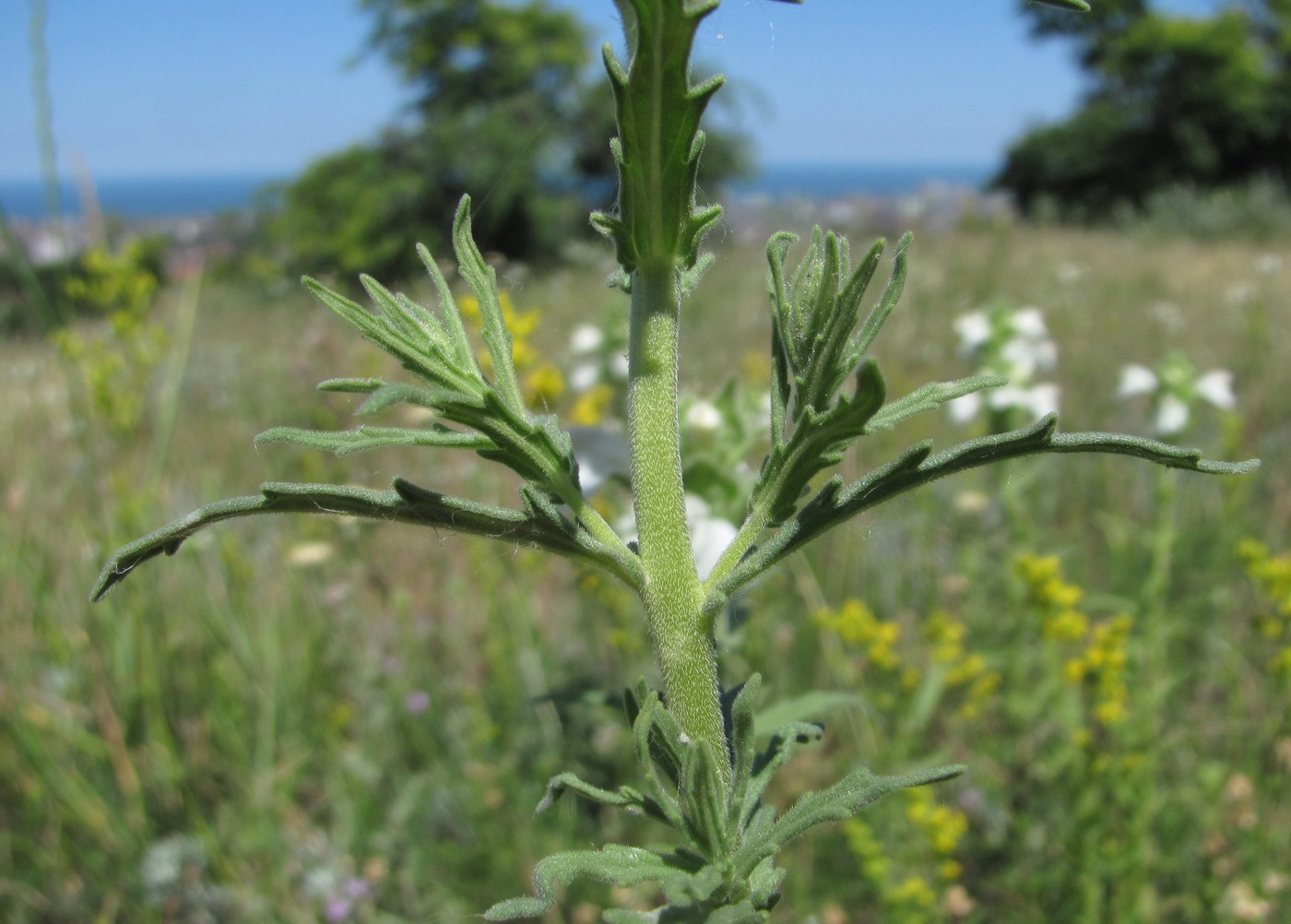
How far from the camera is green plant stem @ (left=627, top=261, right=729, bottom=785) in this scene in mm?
600

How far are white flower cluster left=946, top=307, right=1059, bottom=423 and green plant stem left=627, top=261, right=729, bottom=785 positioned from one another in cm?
193

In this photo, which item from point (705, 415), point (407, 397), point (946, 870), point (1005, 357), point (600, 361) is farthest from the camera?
point (1005, 357)

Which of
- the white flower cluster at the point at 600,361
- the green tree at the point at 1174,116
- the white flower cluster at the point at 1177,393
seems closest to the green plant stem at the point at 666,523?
the white flower cluster at the point at 600,361

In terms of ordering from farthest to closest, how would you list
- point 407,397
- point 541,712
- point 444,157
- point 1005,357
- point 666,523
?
1. point 444,157
2. point 1005,357
3. point 541,712
4. point 666,523
5. point 407,397

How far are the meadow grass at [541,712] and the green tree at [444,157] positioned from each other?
8.58 meters

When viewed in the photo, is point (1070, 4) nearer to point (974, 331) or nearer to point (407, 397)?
point (407, 397)

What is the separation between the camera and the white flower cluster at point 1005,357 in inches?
96.0

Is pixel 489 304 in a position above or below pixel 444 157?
below

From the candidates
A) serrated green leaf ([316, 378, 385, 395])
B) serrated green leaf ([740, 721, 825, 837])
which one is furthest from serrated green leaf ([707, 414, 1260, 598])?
serrated green leaf ([316, 378, 385, 395])

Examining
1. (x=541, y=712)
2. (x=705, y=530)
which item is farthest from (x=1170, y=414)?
(x=705, y=530)

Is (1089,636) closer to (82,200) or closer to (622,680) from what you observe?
(622,680)

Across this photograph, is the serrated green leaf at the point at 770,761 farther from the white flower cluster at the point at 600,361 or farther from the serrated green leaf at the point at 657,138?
the white flower cluster at the point at 600,361

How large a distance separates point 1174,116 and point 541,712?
20145mm

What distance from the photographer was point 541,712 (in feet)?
7.79
